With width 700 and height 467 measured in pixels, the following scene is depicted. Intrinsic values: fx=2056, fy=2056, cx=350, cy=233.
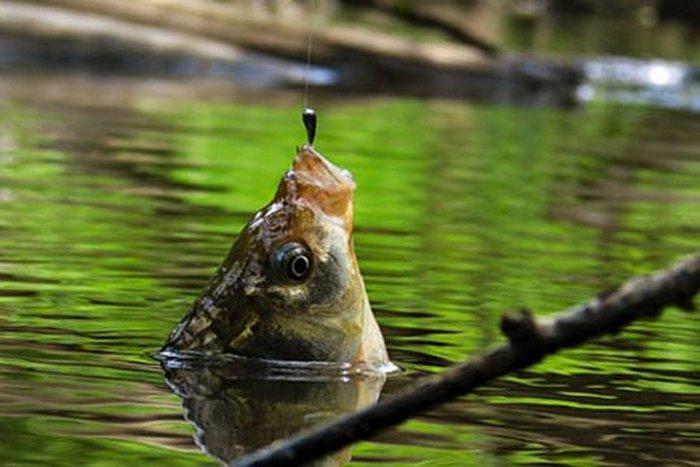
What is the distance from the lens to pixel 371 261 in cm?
791

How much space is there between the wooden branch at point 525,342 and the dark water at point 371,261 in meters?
1.10

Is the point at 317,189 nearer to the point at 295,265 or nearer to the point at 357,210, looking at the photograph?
the point at 295,265

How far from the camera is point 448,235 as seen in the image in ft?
30.1

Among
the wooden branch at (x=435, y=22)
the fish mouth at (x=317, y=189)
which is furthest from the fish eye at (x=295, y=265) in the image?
the wooden branch at (x=435, y=22)

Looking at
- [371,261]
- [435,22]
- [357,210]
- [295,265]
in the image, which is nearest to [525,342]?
[295,265]

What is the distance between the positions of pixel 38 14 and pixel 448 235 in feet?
41.3

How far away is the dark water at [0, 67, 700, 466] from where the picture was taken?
14.1 ft

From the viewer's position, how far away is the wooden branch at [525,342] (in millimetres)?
2672

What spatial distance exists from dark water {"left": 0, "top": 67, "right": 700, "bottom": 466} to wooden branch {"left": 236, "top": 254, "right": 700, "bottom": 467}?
43.5 inches

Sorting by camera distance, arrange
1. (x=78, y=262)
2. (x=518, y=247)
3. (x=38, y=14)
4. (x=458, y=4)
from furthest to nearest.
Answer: (x=458, y=4) → (x=38, y=14) → (x=518, y=247) → (x=78, y=262)

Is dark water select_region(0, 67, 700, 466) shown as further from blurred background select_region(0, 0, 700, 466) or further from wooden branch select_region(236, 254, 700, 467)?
wooden branch select_region(236, 254, 700, 467)

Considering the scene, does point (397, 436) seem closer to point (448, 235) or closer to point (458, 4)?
point (448, 235)

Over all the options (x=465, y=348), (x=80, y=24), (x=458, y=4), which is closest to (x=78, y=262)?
(x=465, y=348)

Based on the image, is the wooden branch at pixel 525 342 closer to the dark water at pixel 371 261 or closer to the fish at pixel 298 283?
the dark water at pixel 371 261
